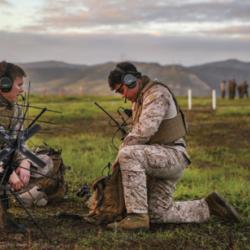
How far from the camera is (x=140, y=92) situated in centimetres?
795

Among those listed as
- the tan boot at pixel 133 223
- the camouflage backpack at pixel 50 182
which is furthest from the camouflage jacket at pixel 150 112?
the camouflage backpack at pixel 50 182

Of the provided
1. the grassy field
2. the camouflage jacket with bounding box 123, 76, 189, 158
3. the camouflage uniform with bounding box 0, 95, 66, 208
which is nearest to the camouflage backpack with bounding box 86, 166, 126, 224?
the grassy field

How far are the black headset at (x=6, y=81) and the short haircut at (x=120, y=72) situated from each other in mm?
1057

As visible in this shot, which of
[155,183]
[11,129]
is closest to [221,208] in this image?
[155,183]

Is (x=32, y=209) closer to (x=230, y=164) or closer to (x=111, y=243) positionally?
(x=111, y=243)

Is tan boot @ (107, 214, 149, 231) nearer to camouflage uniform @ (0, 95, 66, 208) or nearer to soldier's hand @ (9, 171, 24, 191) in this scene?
soldier's hand @ (9, 171, 24, 191)

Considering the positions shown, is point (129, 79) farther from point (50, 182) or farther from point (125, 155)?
point (50, 182)

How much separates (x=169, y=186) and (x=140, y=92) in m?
1.09

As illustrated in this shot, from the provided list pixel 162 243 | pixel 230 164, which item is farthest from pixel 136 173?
pixel 230 164

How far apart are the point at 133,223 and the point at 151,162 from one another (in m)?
0.67

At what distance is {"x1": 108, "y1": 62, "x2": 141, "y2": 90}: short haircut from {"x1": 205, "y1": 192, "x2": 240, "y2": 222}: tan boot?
169cm

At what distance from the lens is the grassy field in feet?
23.8

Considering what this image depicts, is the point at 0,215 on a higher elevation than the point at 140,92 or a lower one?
lower

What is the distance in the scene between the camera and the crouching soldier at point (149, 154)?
772cm
